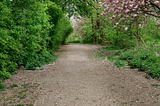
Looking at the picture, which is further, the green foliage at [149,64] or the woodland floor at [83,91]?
the green foliage at [149,64]

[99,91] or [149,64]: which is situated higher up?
[149,64]

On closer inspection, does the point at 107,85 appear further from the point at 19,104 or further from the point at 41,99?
the point at 19,104

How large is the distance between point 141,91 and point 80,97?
2.00 m

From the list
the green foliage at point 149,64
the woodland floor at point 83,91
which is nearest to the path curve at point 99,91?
the woodland floor at point 83,91

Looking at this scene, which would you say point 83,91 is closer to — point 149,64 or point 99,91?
point 99,91

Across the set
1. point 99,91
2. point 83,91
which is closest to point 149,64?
point 99,91

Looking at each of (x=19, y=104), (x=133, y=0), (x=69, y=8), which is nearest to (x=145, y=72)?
(x=133, y=0)

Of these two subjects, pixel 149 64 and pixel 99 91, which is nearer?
A: pixel 99 91

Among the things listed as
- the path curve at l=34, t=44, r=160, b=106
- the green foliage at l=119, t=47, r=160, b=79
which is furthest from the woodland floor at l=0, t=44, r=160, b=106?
the green foliage at l=119, t=47, r=160, b=79

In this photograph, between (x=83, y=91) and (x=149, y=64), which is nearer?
(x=83, y=91)

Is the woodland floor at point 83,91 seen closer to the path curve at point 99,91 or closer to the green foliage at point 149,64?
the path curve at point 99,91

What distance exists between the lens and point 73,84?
241 inches

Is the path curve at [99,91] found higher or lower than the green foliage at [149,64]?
lower

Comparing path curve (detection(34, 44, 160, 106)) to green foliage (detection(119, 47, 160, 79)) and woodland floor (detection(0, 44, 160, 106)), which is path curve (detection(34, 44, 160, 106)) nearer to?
woodland floor (detection(0, 44, 160, 106))
